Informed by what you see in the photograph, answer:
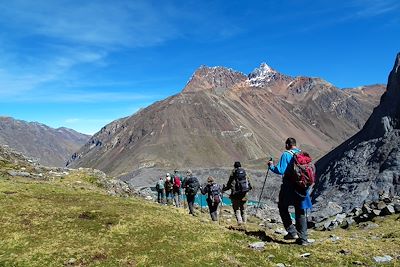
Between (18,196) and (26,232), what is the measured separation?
659 cm

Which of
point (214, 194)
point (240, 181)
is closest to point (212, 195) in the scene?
point (214, 194)

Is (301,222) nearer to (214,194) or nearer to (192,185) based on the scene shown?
(214,194)

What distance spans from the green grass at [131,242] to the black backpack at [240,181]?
3.02 m

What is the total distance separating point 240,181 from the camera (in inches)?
889

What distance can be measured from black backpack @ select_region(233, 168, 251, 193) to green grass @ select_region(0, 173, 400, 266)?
9.92 feet

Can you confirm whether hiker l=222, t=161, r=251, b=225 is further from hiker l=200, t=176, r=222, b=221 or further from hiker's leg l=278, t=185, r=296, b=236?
hiker l=200, t=176, r=222, b=221

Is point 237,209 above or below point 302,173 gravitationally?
below

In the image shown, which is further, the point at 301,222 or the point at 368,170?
the point at 368,170

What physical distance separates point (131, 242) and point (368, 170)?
6151 inches

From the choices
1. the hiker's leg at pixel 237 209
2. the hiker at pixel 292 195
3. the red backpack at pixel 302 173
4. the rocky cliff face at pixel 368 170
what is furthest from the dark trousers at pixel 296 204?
the rocky cliff face at pixel 368 170

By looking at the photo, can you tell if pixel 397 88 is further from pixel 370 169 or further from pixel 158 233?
pixel 158 233

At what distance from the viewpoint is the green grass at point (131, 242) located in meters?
14.9

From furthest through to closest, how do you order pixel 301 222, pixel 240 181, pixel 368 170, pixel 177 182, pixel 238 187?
1. pixel 368 170
2. pixel 177 182
3. pixel 238 187
4. pixel 240 181
5. pixel 301 222

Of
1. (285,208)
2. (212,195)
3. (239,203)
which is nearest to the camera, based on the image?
(285,208)
